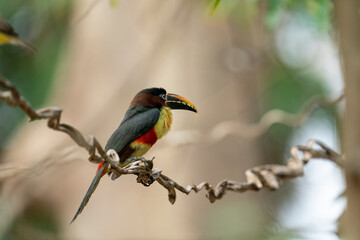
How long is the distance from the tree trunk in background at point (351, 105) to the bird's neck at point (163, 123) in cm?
123

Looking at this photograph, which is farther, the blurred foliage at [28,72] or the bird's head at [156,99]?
the blurred foliage at [28,72]

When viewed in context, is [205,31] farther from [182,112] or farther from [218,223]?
[218,223]

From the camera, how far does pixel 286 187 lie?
11.4 metres

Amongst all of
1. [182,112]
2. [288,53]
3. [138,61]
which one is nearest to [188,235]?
[182,112]

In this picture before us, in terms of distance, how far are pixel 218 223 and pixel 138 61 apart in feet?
6.98

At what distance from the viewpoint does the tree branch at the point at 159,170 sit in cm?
102

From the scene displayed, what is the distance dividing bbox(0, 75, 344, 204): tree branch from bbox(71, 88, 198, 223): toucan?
10 centimetres

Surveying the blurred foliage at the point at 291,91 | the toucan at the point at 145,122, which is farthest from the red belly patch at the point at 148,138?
the blurred foliage at the point at 291,91

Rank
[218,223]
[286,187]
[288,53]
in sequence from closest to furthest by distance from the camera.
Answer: [218,223]
[288,53]
[286,187]

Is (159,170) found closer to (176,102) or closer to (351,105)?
(351,105)

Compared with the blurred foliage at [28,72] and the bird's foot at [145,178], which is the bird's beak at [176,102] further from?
the blurred foliage at [28,72]

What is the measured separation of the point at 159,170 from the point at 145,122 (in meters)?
0.71

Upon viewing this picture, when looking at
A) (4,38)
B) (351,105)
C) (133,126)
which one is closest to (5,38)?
(4,38)

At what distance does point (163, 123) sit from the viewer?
2.44 metres
